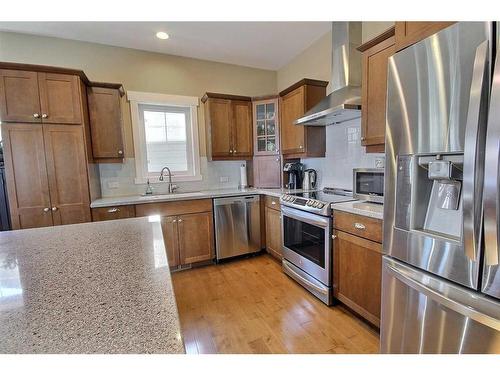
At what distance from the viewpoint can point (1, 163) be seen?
8.45ft

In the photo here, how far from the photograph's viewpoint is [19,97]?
236cm

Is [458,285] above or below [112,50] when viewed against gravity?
below

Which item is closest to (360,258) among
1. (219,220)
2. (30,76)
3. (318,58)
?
(219,220)

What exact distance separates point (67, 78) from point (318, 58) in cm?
282

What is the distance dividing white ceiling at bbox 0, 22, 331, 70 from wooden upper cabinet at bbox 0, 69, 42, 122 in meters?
0.64

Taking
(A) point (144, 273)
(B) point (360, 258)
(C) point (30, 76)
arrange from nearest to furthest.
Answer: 1. (A) point (144, 273)
2. (B) point (360, 258)
3. (C) point (30, 76)

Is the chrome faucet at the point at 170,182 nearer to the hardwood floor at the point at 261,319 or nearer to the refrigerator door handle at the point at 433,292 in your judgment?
the hardwood floor at the point at 261,319

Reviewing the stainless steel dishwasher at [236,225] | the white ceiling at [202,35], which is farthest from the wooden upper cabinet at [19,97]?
the stainless steel dishwasher at [236,225]

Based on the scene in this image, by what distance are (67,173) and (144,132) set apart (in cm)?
108

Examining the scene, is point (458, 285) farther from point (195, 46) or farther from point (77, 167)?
point (195, 46)

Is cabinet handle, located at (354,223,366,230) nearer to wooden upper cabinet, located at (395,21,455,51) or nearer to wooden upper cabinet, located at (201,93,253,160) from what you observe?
wooden upper cabinet, located at (395,21,455,51)

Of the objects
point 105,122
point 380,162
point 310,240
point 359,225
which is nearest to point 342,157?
point 380,162

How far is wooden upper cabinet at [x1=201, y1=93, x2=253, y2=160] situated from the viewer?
10.9 ft

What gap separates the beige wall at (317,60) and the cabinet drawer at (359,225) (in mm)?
1817
